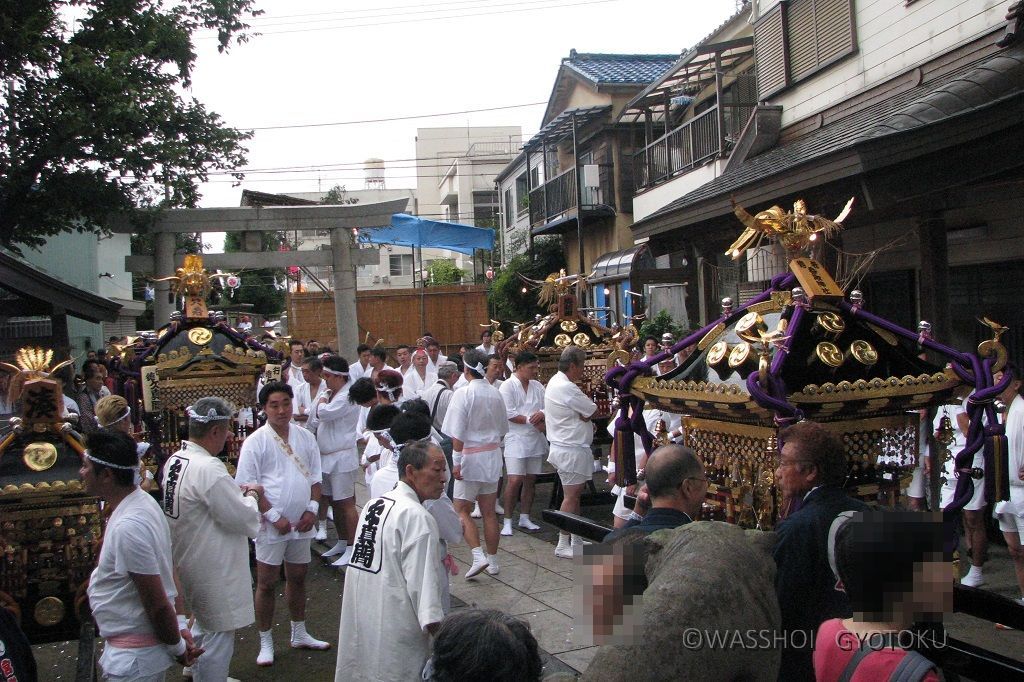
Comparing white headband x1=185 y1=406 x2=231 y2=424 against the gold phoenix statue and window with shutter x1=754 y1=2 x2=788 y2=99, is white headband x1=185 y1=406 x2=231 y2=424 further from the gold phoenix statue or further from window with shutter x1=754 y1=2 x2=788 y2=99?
window with shutter x1=754 y1=2 x2=788 y2=99

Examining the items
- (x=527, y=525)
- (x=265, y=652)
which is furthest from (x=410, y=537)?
(x=527, y=525)

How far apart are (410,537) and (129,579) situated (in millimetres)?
1284

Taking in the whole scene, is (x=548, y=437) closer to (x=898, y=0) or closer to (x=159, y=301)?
(x=898, y=0)

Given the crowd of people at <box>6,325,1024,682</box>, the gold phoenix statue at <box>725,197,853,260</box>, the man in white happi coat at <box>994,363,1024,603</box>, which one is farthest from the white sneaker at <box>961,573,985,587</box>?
the gold phoenix statue at <box>725,197,853,260</box>

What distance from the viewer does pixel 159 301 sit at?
1697 centimetres

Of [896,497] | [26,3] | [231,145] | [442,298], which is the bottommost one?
[896,497]

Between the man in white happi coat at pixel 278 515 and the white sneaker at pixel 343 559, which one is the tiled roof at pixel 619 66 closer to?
the white sneaker at pixel 343 559

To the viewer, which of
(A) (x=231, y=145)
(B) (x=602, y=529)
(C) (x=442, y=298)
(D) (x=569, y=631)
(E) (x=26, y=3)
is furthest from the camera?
(C) (x=442, y=298)

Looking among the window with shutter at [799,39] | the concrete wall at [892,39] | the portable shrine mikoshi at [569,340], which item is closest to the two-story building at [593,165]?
the window with shutter at [799,39]

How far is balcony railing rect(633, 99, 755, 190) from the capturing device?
1416 cm

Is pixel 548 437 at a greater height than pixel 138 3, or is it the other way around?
pixel 138 3

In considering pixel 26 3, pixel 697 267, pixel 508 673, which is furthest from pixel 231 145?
pixel 508 673

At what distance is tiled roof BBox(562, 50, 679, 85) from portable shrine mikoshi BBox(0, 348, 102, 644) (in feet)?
60.0

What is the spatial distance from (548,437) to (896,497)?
388 cm
